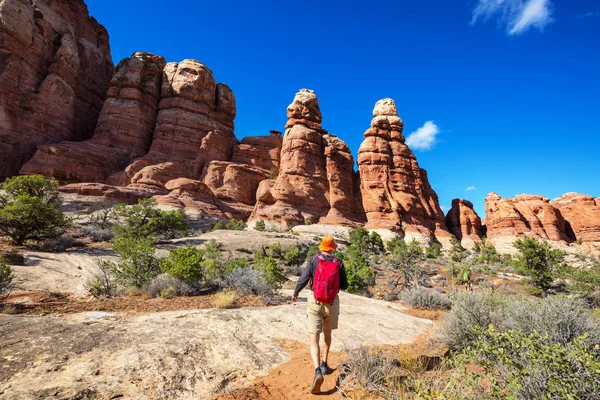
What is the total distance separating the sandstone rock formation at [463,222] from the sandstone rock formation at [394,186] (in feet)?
19.4

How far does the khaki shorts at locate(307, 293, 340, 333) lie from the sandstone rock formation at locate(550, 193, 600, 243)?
66165 mm

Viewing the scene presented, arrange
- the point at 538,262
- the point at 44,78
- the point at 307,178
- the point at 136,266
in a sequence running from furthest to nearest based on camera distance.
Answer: the point at 307,178, the point at 44,78, the point at 538,262, the point at 136,266

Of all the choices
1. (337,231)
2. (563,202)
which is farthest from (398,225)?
(563,202)

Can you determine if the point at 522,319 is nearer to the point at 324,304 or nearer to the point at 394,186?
the point at 324,304

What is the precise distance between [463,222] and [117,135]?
61.0 meters

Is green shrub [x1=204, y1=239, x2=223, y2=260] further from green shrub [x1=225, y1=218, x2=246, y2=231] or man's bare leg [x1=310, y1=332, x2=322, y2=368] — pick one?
green shrub [x1=225, y1=218, x2=246, y2=231]

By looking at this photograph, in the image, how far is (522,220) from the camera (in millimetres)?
51438

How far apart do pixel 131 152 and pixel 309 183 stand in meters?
27.2

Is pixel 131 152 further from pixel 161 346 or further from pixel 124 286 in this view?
pixel 161 346

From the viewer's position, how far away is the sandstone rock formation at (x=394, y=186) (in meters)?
44.0

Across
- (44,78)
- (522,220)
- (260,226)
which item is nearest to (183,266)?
(260,226)

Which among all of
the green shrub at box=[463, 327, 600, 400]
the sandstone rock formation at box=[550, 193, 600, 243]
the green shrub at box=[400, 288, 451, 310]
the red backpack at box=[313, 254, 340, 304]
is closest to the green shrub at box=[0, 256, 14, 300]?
the red backpack at box=[313, 254, 340, 304]

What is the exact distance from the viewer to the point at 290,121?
49.5m

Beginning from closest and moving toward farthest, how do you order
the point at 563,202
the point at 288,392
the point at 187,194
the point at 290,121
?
the point at 288,392 → the point at 187,194 → the point at 290,121 → the point at 563,202
